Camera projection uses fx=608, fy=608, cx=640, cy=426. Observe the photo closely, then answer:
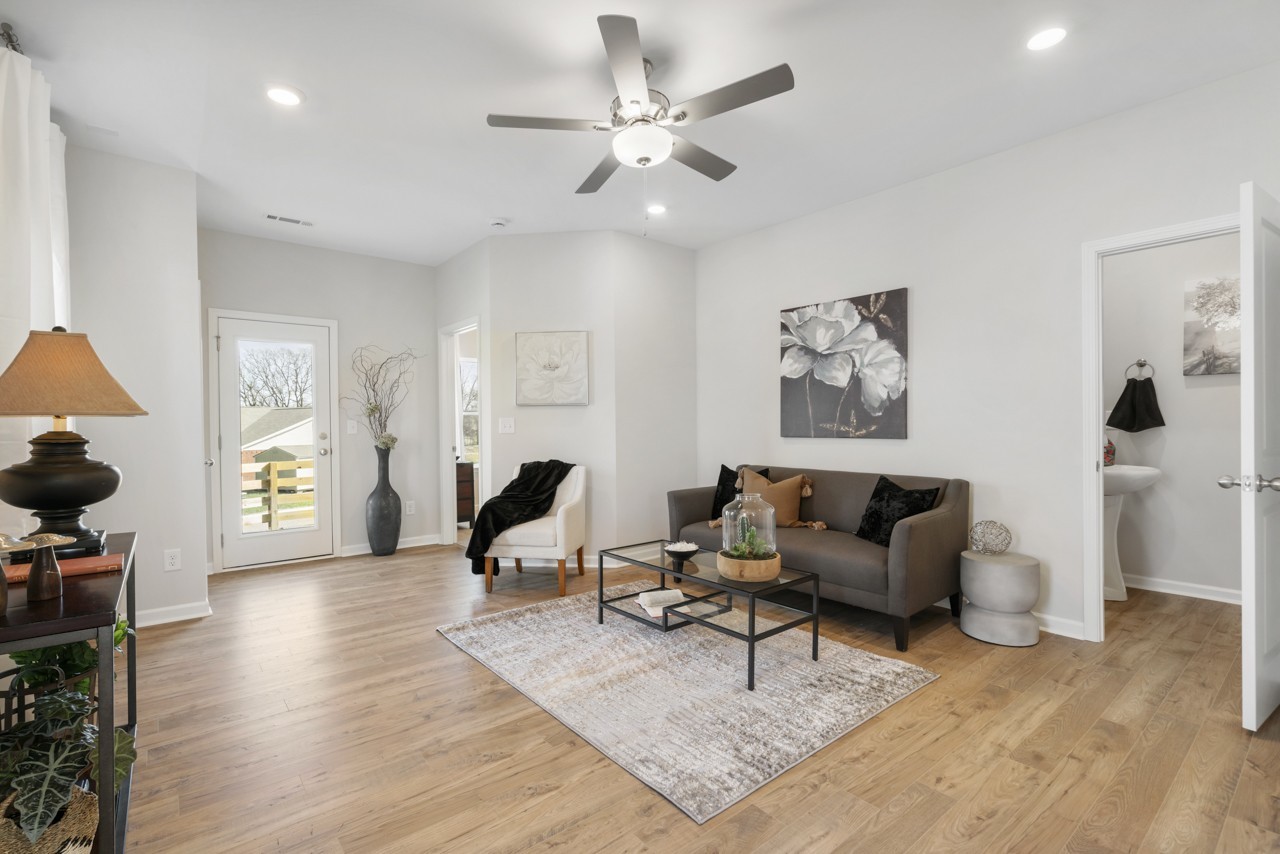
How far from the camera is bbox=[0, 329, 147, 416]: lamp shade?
171 centimetres

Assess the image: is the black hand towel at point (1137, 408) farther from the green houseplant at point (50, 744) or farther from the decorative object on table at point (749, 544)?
the green houseplant at point (50, 744)

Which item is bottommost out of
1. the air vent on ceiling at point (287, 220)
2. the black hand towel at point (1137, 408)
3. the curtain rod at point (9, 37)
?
the black hand towel at point (1137, 408)

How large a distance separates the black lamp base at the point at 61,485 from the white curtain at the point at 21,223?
44cm

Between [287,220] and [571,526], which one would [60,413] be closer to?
[571,526]

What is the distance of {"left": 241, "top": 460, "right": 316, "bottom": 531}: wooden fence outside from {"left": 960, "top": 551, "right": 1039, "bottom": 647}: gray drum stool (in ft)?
16.1

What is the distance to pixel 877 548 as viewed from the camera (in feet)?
10.8

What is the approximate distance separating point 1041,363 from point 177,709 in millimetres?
4371

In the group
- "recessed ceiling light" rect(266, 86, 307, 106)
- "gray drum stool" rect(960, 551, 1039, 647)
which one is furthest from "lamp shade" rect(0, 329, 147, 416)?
"gray drum stool" rect(960, 551, 1039, 647)

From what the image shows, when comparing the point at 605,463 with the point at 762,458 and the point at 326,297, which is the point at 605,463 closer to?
the point at 762,458

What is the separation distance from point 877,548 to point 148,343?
4.25m

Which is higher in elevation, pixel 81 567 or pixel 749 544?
pixel 81 567

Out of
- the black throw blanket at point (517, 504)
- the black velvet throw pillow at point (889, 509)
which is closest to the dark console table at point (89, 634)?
the black throw blanket at point (517, 504)

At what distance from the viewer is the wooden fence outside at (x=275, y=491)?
484cm

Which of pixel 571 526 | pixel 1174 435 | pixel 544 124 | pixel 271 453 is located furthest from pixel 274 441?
pixel 1174 435
